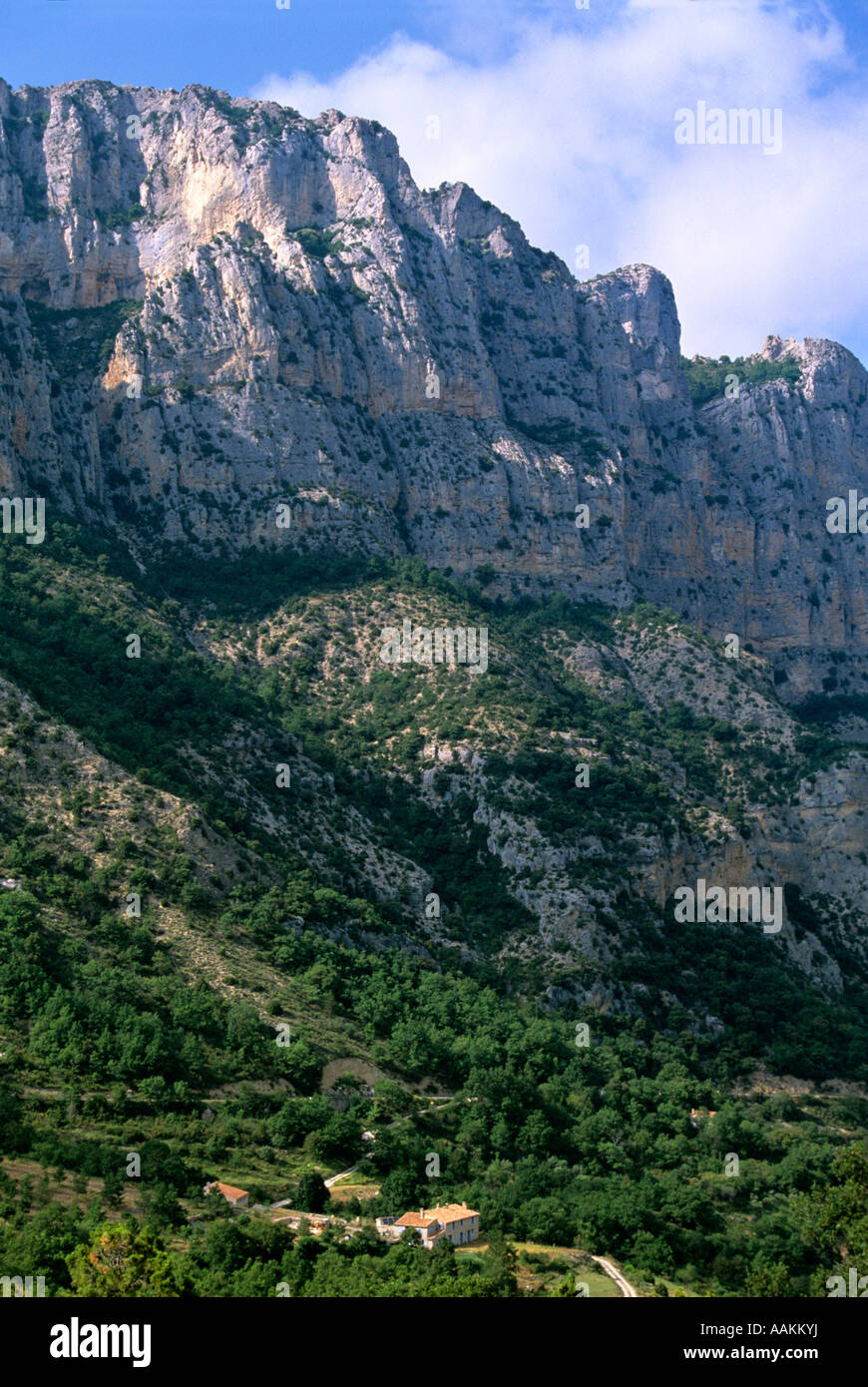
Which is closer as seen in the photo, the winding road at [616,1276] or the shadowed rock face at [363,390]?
the winding road at [616,1276]

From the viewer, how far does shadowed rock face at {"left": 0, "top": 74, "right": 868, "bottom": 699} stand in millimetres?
98000

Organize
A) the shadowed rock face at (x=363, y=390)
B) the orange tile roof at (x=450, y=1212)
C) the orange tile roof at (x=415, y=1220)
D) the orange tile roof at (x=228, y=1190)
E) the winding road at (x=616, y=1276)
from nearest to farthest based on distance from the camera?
1. the winding road at (x=616, y=1276)
2. the orange tile roof at (x=228, y=1190)
3. the orange tile roof at (x=415, y=1220)
4. the orange tile roof at (x=450, y=1212)
5. the shadowed rock face at (x=363, y=390)

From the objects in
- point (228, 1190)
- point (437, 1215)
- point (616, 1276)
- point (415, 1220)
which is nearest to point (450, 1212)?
point (437, 1215)

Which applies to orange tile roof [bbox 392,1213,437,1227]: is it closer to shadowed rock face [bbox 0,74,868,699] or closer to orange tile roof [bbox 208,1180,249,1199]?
orange tile roof [bbox 208,1180,249,1199]

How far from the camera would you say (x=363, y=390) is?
358ft

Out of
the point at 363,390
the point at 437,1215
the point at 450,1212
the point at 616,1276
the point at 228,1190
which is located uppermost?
the point at 363,390

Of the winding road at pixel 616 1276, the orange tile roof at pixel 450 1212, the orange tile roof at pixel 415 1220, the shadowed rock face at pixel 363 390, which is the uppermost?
the shadowed rock face at pixel 363 390

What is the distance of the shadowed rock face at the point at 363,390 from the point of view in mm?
98000

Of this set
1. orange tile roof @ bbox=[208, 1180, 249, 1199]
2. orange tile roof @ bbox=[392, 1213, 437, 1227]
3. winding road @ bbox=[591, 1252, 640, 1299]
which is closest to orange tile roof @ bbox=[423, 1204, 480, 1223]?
orange tile roof @ bbox=[392, 1213, 437, 1227]

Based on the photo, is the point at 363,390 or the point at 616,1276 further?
the point at 363,390

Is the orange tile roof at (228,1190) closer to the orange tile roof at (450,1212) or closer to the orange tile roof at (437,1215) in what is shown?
the orange tile roof at (437,1215)

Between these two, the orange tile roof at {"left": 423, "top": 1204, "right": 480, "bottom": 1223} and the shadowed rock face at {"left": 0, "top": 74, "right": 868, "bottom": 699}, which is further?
the shadowed rock face at {"left": 0, "top": 74, "right": 868, "bottom": 699}

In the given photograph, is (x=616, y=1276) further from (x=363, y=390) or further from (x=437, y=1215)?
(x=363, y=390)

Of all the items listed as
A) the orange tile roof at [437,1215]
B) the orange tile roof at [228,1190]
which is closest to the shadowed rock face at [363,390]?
the orange tile roof at [228,1190]
